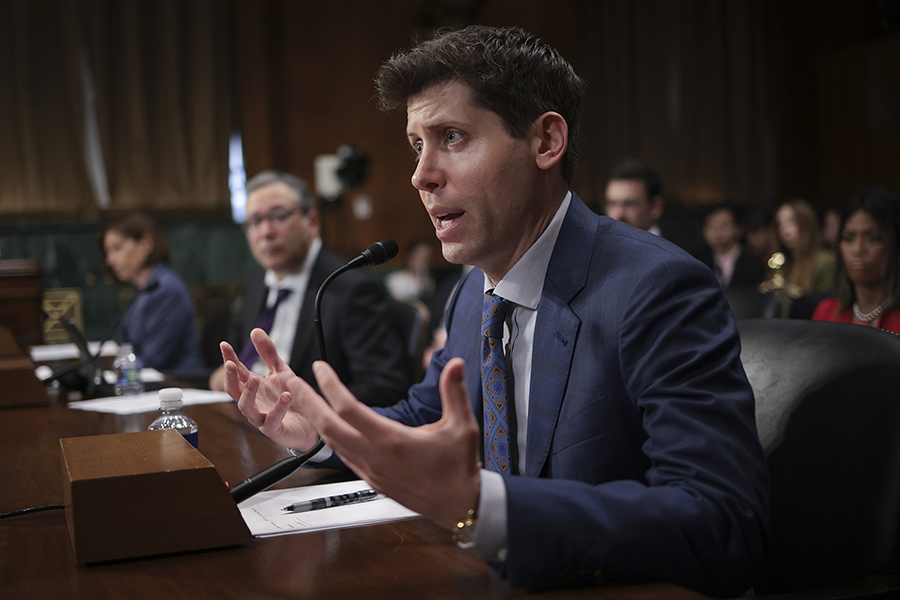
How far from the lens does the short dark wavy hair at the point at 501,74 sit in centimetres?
128

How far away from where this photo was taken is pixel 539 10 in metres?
8.23

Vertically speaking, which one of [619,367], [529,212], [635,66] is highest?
[635,66]

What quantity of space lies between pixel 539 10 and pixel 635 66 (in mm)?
1105

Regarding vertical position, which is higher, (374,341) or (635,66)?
(635,66)

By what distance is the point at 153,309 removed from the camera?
390 centimetres

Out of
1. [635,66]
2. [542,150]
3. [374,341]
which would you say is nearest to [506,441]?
[542,150]

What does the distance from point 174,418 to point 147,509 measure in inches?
24.5

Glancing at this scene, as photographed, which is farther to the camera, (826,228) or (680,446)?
(826,228)

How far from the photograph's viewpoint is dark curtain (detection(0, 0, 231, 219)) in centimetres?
643

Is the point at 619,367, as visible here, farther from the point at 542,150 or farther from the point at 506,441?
the point at 542,150

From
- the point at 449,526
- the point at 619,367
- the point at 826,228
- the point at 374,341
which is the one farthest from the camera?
the point at 826,228

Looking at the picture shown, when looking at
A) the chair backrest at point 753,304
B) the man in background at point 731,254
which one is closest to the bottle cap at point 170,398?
the chair backrest at point 753,304

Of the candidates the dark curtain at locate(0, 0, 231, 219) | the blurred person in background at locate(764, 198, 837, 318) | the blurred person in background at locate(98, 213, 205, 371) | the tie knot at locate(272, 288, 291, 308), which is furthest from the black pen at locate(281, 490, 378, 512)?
the dark curtain at locate(0, 0, 231, 219)

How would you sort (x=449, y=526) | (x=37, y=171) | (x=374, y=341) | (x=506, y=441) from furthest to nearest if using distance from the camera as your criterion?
(x=37, y=171), (x=374, y=341), (x=506, y=441), (x=449, y=526)
